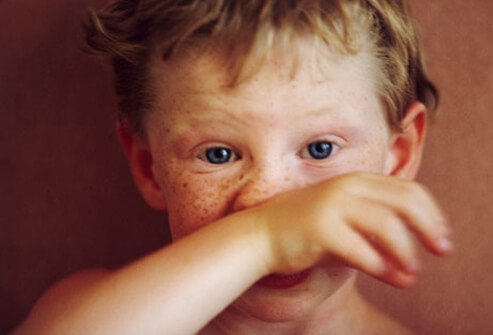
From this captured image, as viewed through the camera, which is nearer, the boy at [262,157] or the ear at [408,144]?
the boy at [262,157]

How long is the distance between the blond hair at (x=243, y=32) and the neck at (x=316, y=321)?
283 mm

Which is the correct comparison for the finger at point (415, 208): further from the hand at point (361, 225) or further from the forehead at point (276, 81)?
the forehead at point (276, 81)

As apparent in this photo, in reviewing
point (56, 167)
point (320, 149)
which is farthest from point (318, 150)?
point (56, 167)

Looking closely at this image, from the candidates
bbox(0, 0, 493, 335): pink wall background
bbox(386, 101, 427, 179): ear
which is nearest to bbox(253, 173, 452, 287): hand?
bbox(386, 101, 427, 179): ear

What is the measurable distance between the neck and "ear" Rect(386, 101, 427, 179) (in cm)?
20

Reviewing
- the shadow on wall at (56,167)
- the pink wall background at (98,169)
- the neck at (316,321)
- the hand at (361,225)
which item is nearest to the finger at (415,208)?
the hand at (361,225)

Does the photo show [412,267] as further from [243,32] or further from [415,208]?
[243,32]

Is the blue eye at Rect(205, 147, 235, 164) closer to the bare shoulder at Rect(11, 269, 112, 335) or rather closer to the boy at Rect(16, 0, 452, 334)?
the boy at Rect(16, 0, 452, 334)

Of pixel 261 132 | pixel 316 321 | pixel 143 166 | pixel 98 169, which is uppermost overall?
pixel 261 132

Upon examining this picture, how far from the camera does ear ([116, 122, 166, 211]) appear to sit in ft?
3.05

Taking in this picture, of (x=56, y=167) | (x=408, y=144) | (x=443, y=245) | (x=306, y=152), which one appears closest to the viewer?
(x=443, y=245)

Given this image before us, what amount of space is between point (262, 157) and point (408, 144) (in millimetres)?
258

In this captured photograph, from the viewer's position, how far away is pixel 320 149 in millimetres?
774

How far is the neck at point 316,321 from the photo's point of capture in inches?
37.6
